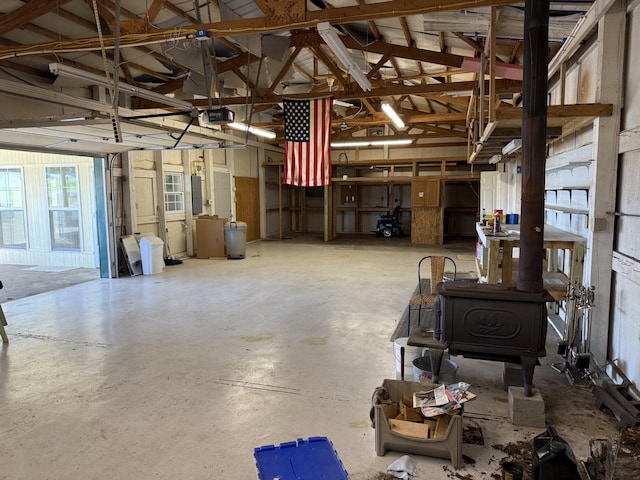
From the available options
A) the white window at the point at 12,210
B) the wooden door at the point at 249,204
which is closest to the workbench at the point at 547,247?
the wooden door at the point at 249,204

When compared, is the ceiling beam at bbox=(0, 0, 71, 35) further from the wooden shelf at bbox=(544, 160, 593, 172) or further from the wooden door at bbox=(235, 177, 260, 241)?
A: the wooden door at bbox=(235, 177, 260, 241)

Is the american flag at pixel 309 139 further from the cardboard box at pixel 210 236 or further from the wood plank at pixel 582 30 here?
the cardboard box at pixel 210 236

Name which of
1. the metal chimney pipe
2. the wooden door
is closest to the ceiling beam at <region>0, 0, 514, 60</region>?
the metal chimney pipe

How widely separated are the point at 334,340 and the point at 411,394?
181 cm

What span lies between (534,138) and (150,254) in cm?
731

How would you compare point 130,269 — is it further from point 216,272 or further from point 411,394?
point 411,394

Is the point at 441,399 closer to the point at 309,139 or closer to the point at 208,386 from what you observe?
the point at 208,386

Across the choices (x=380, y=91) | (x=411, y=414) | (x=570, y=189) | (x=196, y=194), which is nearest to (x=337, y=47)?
(x=380, y=91)

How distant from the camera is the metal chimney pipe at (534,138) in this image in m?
2.91

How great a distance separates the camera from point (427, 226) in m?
12.6

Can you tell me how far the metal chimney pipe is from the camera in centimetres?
291

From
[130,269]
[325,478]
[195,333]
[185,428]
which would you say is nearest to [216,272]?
[130,269]

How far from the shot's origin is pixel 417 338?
131 inches

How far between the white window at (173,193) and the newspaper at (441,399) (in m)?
8.33
